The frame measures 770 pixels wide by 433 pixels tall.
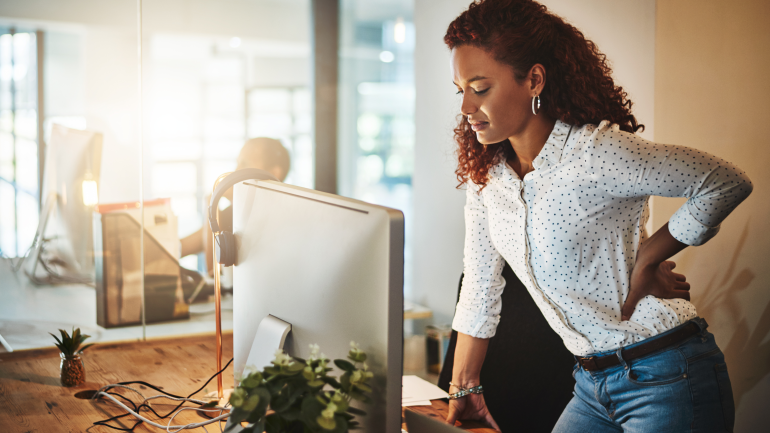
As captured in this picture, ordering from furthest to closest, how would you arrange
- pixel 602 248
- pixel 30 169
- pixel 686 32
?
pixel 30 169 → pixel 686 32 → pixel 602 248

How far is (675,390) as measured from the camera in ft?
3.59

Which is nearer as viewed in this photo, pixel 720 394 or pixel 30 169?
pixel 720 394

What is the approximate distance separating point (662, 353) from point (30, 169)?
95.2 inches

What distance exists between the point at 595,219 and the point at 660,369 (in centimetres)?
30

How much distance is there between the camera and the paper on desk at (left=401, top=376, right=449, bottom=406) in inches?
52.3

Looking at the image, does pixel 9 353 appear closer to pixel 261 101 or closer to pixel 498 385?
pixel 498 385

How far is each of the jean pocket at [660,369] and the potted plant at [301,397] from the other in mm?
619

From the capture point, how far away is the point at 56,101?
247cm

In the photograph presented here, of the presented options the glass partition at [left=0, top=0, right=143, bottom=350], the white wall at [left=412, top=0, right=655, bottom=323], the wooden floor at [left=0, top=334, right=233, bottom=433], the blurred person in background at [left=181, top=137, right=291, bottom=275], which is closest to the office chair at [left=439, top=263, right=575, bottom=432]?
the wooden floor at [left=0, top=334, right=233, bottom=433]

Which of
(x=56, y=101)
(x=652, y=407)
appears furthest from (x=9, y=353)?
(x=652, y=407)

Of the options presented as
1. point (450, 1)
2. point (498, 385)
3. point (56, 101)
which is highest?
point (450, 1)

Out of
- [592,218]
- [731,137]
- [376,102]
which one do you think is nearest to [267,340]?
[592,218]

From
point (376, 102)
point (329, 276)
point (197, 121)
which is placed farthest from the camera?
point (376, 102)

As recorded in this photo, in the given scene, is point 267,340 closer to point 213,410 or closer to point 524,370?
point 213,410
